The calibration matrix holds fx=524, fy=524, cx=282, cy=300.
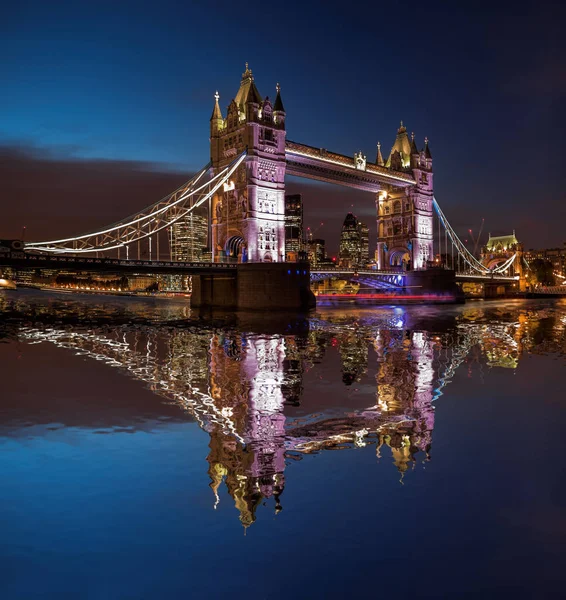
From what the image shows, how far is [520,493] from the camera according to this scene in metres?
6.40

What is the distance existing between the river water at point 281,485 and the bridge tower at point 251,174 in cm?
3739

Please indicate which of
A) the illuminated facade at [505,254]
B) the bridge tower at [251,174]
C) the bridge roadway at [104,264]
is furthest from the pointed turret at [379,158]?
the illuminated facade at [505,254]

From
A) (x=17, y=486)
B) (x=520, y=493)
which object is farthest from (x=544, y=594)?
(x=17, y=486)

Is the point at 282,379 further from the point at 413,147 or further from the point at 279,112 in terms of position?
the point at 413,147

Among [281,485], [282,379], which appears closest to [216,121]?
[282,379]

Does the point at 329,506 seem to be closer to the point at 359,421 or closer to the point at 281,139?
the point at 359,421

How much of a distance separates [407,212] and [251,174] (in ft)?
112

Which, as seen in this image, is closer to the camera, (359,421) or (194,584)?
(194,584)

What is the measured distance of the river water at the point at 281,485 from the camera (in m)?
4.70

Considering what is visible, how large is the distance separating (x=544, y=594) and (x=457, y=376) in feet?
33.2

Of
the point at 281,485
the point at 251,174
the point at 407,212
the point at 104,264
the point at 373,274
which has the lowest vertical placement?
the point at 281,485

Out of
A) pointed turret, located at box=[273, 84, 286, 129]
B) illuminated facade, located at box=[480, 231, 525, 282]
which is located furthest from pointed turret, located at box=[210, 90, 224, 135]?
illuminated facade, located at box=[480, 231, 525, 282]

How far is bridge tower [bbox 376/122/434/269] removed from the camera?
76.1 metres

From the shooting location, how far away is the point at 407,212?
252ft
